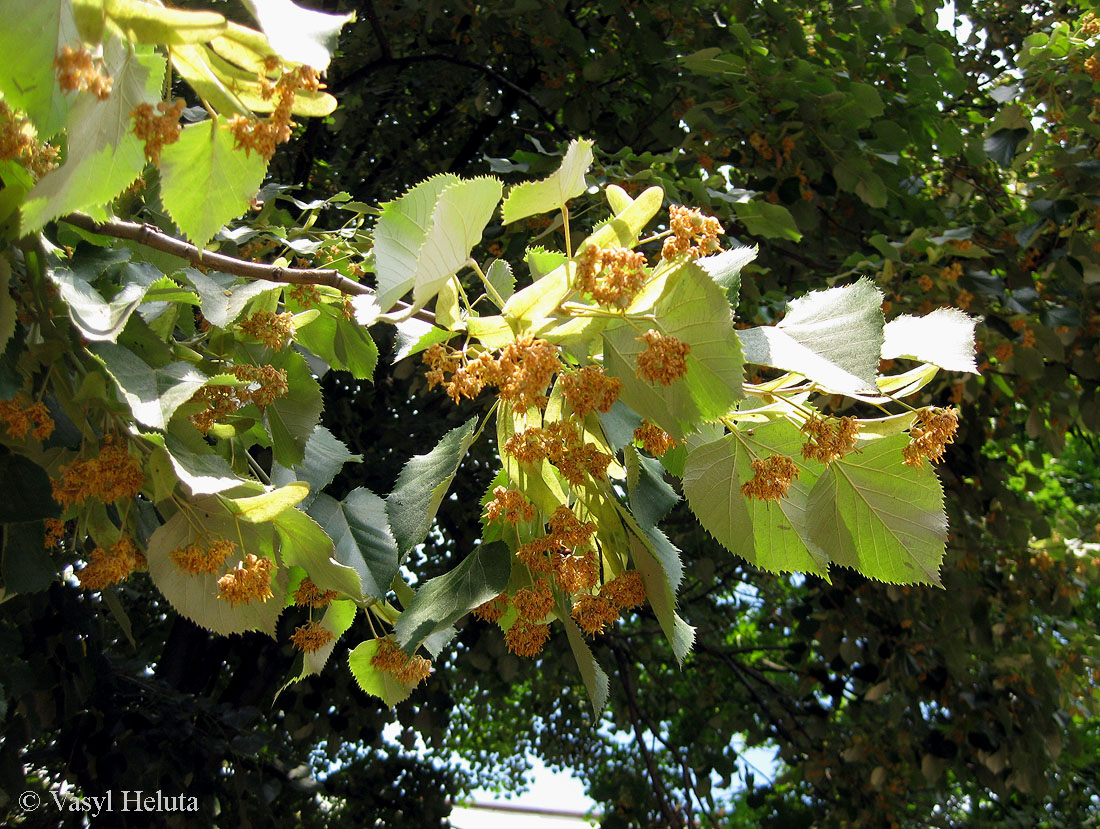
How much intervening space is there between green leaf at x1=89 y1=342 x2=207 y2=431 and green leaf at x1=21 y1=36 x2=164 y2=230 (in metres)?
0.21

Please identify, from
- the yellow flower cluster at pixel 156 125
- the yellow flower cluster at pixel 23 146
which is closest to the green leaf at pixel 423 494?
the yellow flower cluster at pixel 156 125

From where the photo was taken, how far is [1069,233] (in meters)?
3.53

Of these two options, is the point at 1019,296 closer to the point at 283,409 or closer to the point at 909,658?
Result: the point at 909,658

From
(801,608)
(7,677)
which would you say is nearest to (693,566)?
(801,608)

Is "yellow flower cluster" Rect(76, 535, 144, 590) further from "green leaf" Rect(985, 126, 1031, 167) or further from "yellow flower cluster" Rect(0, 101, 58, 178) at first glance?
"green leaf" Rect(985, 126, 1031, 167)

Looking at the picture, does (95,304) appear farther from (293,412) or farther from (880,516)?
(880,516)

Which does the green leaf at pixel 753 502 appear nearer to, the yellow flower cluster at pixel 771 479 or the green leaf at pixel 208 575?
the yellow flower cluster at pixel 771 479

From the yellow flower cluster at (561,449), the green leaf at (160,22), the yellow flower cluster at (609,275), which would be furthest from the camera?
the yellow flower cluster at (561,449)

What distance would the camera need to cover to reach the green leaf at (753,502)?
113 centimetres

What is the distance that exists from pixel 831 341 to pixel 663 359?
226 mm

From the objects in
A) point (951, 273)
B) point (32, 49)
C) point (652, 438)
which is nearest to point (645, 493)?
point (652, 438)

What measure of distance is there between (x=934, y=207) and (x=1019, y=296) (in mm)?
991

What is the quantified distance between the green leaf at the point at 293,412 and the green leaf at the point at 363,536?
0.35 feet

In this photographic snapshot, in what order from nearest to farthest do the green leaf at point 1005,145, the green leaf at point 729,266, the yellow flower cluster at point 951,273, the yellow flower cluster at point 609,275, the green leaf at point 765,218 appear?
1. the yellow flower cluster at point 609,275
2. the green leaf at point 729,266
3. the green leaf at point 765,218
4. the yellow flower cluster at point 951,273
5. the green leaf at point 1005,145
